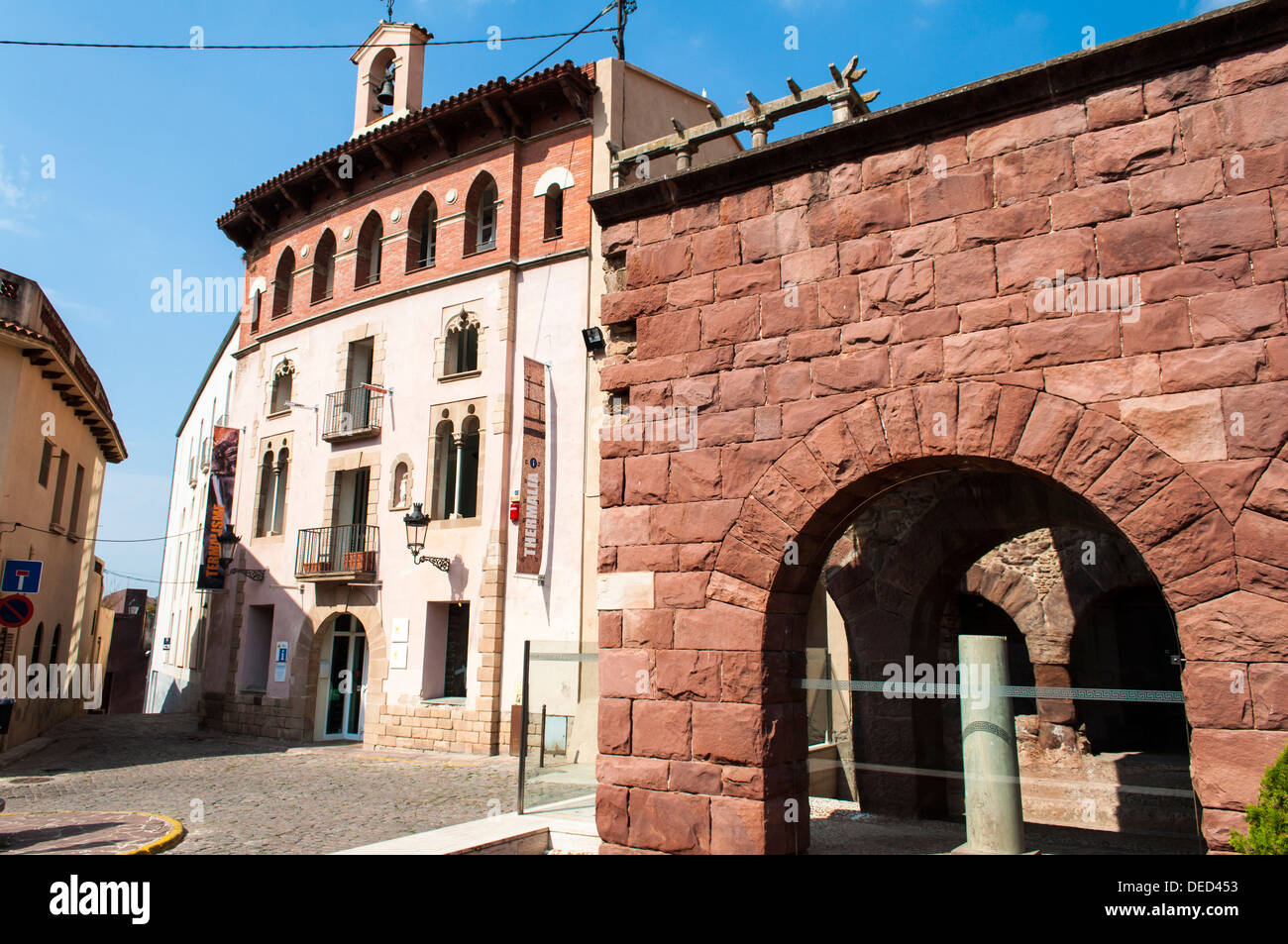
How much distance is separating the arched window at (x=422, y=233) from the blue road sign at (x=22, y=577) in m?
9.20

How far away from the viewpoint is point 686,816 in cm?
498

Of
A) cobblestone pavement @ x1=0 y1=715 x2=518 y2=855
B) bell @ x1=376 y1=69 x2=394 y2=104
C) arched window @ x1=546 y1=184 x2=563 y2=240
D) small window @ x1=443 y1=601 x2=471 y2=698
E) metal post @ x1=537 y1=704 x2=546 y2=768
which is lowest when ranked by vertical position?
cobblestone pavement @ x1=0 y1=715 x2=518 y2=855

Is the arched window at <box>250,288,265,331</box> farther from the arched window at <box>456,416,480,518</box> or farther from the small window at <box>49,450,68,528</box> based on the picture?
the arched window at <box>456,416,480,518</box>

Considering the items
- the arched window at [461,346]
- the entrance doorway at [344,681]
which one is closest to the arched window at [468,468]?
the arched window at [461,346]

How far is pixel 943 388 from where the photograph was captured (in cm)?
463

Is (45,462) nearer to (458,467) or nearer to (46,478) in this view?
(46,478)

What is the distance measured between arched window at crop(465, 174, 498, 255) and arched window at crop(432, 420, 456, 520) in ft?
11.9

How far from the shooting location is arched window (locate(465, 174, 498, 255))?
1719cm

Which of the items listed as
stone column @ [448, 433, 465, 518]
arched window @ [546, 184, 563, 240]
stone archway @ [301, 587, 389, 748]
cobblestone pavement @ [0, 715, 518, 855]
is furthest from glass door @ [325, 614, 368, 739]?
arched window @ [546, 184, 563, 240]

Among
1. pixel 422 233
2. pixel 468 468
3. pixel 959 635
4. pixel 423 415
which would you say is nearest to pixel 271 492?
pixel 423 415

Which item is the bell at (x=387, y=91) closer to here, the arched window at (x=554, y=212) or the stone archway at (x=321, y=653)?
the arched window at (x=554, y=212)

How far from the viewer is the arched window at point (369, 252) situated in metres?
18.9
